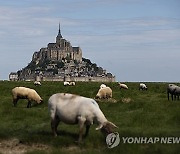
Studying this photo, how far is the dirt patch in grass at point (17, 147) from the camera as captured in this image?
39.8 ft

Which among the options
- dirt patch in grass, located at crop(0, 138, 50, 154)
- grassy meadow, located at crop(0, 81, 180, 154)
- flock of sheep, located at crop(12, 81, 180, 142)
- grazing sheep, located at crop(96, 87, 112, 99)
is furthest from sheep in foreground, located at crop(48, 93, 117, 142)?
grazing sheep, located at crop(96, 87, 112, 99)

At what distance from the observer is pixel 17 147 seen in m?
12.5

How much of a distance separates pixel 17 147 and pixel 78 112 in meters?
2.42

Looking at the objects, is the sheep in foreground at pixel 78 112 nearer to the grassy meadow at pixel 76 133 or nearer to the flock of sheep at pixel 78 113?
the flock of sheep at pixel 78 113

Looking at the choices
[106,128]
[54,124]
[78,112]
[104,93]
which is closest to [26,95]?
[104,93]

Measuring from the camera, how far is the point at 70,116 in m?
13.1

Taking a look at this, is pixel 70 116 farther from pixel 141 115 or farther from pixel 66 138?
pixel 141 115

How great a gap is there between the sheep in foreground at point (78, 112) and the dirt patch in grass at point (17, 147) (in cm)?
106

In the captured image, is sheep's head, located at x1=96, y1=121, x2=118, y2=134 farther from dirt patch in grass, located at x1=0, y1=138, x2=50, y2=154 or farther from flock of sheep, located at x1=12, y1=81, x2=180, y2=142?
dirt patch in grass, located at x1=0, y1=138, x2=50, y2=154

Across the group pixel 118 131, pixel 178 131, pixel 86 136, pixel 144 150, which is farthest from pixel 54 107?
pixel 178 131

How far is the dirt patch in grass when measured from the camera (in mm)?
12133

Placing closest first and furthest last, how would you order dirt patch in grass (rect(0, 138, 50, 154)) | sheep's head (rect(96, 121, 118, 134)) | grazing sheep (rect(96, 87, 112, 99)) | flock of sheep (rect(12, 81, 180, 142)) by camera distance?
dirt patch in grass (rect(0, 138, 50, 154)) → sheep's head (rect(96, 121, 118, 134)) → flock of sheep (rect(12, 81, 180, 142)) → grazing sheep (rect(96, 87, 112, 99))

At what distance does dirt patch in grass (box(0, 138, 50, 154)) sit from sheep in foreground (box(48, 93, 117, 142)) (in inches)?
41.6

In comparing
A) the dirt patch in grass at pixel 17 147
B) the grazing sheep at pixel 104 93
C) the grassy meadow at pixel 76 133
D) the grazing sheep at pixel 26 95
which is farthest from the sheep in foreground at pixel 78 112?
the grazing sheep at pixel 104 93
